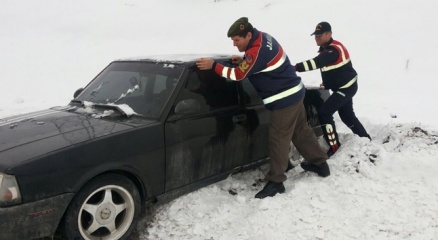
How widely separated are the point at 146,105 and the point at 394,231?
2522 millimetres

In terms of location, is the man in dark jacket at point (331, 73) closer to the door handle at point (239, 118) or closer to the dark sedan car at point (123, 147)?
the dark sedan car at point (123, 147)

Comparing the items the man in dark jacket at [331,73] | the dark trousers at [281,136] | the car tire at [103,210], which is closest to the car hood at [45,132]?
the car tire at [103,210]

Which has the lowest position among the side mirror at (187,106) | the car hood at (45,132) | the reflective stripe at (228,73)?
the car hood at (45,132)

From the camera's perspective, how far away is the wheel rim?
119 inches

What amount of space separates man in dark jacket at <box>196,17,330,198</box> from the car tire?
137 centimetres

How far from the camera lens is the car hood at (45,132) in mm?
2791

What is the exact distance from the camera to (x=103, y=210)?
309 cm

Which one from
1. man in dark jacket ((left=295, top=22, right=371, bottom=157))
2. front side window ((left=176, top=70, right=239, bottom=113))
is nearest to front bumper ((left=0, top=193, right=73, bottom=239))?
front side window ((left=176, top=70, right=239, bottom=113))

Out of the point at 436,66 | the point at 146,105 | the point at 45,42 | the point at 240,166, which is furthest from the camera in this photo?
the point at 45,42

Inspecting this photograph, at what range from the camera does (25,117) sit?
12.3 ft

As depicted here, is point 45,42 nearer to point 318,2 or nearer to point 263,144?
point 318,2

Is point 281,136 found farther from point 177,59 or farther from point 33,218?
point 33,218

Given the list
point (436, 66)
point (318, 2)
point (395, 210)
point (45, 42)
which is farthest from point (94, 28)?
point (395, 210)

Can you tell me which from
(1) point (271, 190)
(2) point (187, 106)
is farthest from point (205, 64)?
(1) point (271, 190)
